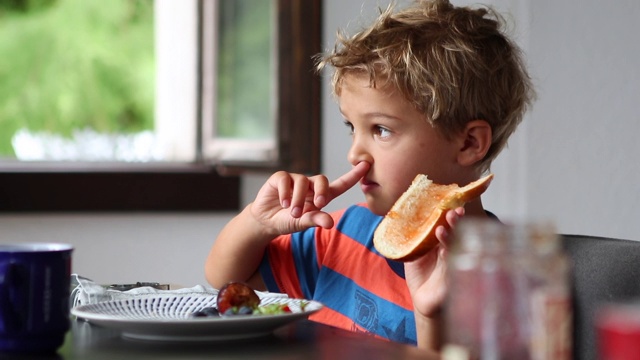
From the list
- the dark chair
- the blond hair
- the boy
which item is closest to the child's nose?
the boy

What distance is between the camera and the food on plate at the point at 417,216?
1.30m

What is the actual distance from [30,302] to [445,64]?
935 mm

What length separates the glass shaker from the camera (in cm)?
57

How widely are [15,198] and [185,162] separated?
620mm

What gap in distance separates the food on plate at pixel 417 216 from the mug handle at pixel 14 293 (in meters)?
0.55

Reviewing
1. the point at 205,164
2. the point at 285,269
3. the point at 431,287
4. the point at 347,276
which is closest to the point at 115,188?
the point at 205,164

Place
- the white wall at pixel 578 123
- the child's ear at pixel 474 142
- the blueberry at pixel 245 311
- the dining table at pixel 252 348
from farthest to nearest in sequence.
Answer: the white wall at pixel 578 123 < the child's ear at pixel 474 142 < the blueberry at pixel 245 311 < the dining table at pixel 252 348

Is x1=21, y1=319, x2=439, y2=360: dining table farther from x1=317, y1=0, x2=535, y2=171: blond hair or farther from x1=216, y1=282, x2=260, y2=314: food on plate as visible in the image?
x1=317, y1=0, x2=535, y2=171: blond hair

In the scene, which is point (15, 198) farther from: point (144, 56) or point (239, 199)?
point (144, 56)

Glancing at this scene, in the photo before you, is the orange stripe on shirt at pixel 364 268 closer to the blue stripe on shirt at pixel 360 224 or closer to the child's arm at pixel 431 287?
the blue stripe on shirt at pixel 360 224

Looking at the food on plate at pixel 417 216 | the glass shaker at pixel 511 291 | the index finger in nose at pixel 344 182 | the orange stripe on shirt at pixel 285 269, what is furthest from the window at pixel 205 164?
the glass shaker at pixel 511 291

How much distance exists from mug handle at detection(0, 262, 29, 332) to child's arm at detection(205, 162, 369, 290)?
53 centimetres

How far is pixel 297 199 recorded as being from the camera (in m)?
1.48

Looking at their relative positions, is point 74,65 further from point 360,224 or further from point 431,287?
point 431,287
